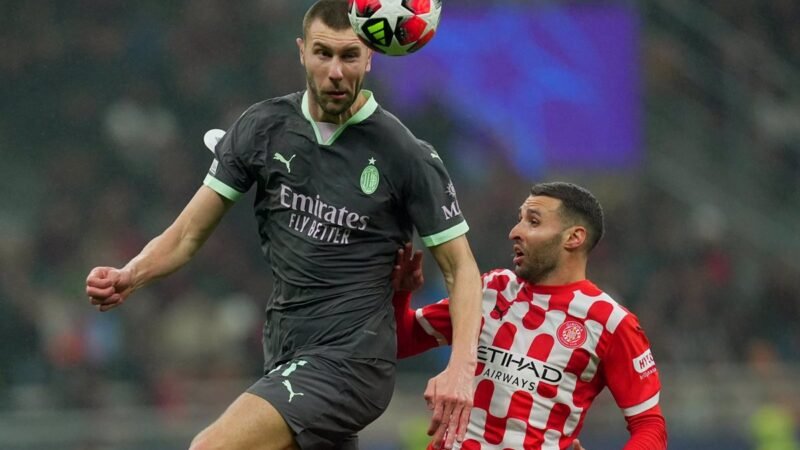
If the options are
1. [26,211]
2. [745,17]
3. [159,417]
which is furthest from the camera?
[745,17]

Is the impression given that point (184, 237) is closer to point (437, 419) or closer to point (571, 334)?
point (437, 419)

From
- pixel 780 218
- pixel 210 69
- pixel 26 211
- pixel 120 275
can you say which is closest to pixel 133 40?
pixel 210 69

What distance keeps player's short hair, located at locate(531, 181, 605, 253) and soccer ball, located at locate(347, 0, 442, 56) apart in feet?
3.30

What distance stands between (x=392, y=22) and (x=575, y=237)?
125 centimetres

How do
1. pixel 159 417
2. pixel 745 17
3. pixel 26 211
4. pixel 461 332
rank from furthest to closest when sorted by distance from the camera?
pixel 745 17
pixel 26 211
pixel 159 417
pixel 461 332

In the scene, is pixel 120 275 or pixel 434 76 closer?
pixel 120 275

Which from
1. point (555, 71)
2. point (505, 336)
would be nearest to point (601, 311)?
point (505, 336)

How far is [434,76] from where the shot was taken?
14609mm

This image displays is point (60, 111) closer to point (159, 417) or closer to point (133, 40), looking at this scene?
point (133, 40)

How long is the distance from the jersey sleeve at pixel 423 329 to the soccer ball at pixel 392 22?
3.95ft

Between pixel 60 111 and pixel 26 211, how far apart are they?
1100 millimetres

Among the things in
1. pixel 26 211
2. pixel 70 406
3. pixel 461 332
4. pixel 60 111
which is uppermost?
pixel 60 111

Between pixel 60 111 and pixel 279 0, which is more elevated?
pixel 279 0

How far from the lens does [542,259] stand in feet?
17.8
